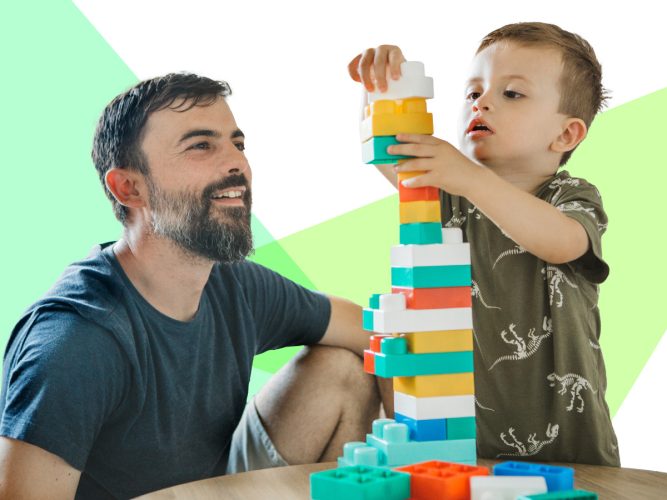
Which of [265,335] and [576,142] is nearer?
[576,142]

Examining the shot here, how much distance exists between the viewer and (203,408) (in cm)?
158

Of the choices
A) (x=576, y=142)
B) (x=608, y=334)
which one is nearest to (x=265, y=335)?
(x=576, y=142)

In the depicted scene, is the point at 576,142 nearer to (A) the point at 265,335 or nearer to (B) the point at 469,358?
(B) the point at 469,358

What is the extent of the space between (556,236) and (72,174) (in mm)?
1467

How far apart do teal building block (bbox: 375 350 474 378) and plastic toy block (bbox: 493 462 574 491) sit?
0.15m

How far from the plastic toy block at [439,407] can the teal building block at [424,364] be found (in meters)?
0.04

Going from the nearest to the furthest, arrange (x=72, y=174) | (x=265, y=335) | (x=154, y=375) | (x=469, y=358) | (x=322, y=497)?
(x=322, y=497)
(x=469, y=358)
(x=154, y=375)
(x=265, y=335)
(x=72, y=174)

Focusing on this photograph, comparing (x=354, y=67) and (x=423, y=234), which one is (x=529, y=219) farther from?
(x=354, y=67)

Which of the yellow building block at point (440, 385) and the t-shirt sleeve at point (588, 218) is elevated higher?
the t-shirt sleeve at point (588, 218)

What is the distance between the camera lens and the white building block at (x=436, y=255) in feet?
3.70

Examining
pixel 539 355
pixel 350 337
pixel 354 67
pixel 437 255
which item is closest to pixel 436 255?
pixel 437 255

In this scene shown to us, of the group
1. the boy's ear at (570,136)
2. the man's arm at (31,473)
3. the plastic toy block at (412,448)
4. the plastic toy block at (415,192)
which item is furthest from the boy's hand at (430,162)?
the man's arm at (31,473)

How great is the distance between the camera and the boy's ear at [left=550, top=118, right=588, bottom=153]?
61.3 inches

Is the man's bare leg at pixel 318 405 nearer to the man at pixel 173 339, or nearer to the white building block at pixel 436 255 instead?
the man at pixel 173 339
